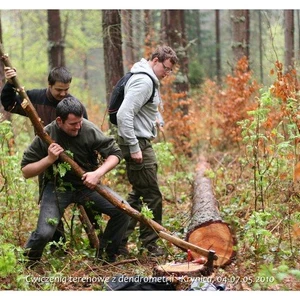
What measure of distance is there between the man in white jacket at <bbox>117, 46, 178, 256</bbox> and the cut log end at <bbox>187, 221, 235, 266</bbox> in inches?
23.1

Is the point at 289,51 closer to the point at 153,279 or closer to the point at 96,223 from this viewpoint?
the point at 96,223

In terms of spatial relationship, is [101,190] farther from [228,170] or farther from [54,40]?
[54,40]

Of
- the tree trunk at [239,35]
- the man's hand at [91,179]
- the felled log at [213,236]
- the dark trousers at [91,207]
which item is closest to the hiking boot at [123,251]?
the dark trousers at [91,207]

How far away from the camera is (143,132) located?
5.90 metres

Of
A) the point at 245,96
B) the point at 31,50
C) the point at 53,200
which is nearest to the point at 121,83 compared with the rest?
the point at 53,200

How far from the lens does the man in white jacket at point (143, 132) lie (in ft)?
18.4

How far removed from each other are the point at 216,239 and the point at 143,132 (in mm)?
1406

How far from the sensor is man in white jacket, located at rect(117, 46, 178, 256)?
18.4 ft

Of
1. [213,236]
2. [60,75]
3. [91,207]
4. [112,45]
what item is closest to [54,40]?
[112,45]

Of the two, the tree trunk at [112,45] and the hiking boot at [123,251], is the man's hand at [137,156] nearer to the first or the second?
the hiking boot at [123,251]

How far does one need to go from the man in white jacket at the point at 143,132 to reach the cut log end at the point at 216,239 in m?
0.59

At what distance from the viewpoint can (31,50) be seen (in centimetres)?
2538

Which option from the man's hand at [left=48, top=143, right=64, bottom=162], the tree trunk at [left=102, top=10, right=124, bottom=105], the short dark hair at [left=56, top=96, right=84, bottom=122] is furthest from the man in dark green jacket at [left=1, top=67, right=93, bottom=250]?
the tree trunk at [left=102, top=10, right=124, bottom=105]
